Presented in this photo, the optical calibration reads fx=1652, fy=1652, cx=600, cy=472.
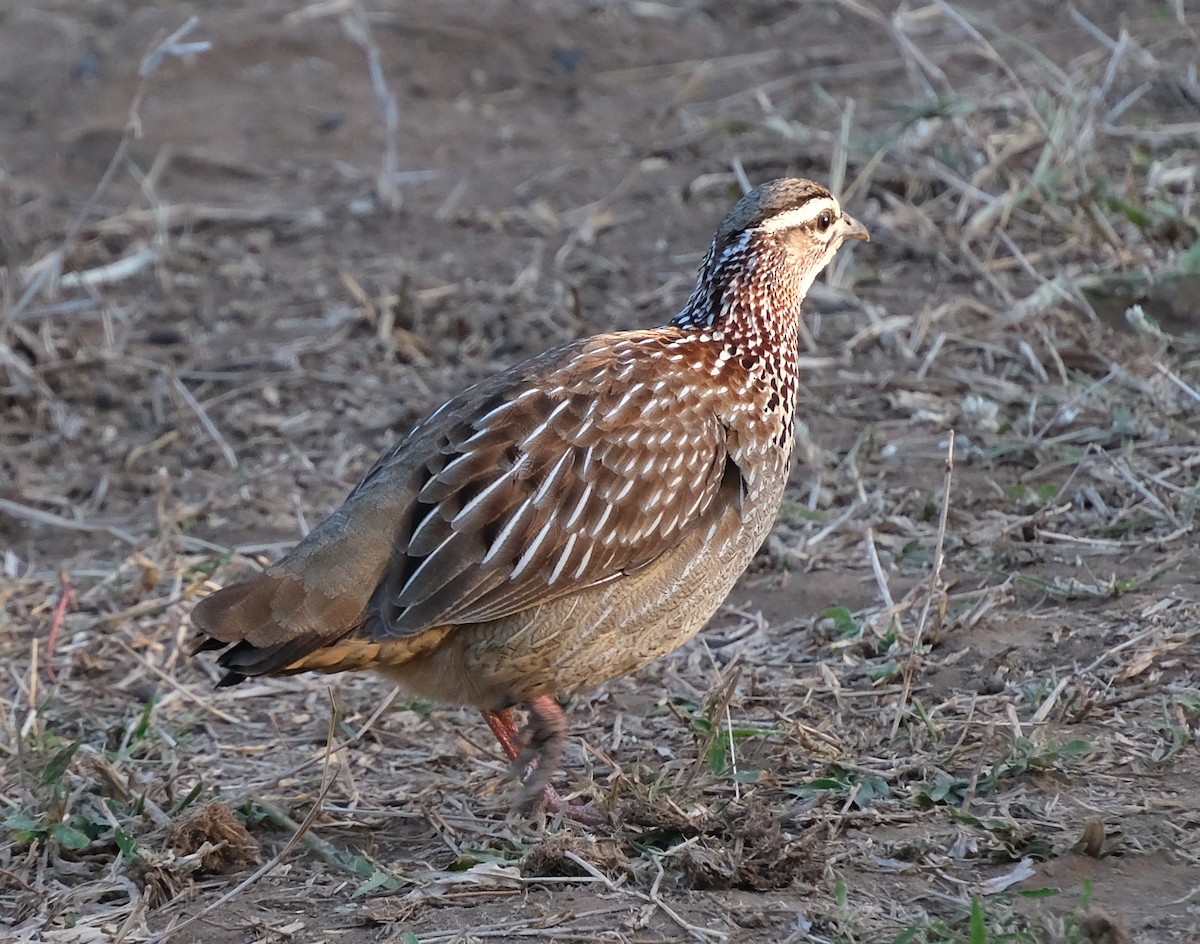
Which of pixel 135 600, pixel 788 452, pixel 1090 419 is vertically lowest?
pixel 135 600

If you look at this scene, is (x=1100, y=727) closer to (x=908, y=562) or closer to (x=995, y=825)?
(x=995, y=825)

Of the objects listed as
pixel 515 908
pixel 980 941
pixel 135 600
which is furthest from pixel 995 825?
pixel 135 600

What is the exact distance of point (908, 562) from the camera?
5645mm

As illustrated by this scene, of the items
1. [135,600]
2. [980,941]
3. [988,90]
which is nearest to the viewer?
[980,941]

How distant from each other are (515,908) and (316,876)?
61 centimetres

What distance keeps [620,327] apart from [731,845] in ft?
12.5

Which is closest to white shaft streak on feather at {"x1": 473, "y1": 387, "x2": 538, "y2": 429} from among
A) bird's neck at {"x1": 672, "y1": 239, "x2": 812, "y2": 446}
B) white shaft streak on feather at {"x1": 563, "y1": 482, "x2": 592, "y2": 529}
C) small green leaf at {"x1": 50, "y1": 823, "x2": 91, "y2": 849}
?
white shaft streak on feather at {"x1": 563, "y1": 482, "x2": 592, "y2": 529}

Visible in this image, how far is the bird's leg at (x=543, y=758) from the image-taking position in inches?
167

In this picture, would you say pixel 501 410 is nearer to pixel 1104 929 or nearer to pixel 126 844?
pixel 126 844

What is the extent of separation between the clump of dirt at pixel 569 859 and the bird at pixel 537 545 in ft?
0.97

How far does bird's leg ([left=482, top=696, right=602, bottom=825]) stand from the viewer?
425cm

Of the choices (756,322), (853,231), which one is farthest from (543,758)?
(853,231)

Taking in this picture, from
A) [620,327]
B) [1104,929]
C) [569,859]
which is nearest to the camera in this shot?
[1104,929]

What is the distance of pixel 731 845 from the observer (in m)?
3.96
